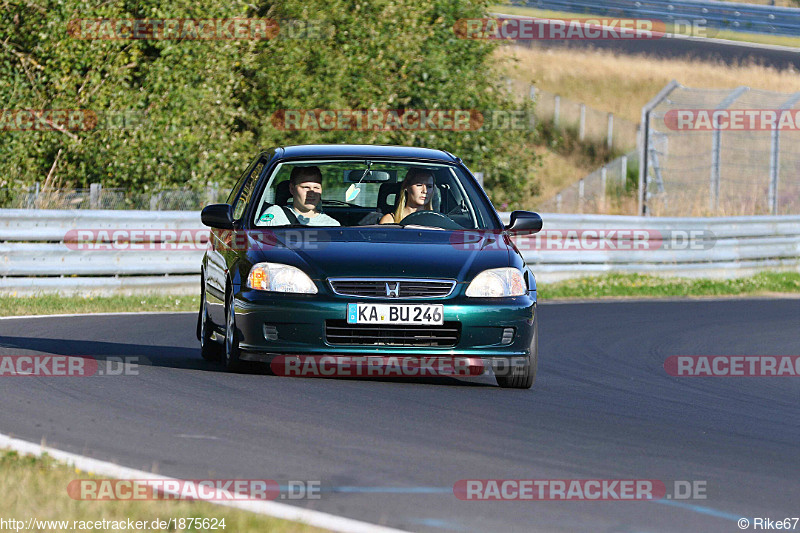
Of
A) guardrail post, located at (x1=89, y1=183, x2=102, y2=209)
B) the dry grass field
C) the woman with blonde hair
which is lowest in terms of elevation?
the dry grass field

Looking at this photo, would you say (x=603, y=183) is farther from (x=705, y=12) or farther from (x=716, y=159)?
(x=705, y=12)

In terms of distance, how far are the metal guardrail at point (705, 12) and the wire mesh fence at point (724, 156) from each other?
295 inches

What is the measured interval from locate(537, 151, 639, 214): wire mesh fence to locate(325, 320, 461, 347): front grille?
21.1 metres

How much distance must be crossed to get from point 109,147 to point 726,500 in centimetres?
1706

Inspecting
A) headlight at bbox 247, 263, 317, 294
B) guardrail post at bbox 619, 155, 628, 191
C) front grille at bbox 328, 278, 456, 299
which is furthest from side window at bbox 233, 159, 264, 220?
guardrail post at bbox 619, 155, 628, 191

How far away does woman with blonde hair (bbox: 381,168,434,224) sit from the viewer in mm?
10211

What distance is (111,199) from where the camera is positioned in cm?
2067

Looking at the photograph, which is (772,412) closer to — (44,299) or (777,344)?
(777,344)

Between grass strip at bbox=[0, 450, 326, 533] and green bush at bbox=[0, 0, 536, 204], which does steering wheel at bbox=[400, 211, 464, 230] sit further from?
green bush at bbox=[0, 0, 536, 204]

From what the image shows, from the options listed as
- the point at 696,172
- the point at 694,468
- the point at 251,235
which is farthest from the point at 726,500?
the point at 696,172

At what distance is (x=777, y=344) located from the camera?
13906 millimetres

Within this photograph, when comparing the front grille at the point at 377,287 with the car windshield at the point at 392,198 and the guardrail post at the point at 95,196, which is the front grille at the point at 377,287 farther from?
the guardrail post at the point at 95,196

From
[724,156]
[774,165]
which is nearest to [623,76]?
[724,156]

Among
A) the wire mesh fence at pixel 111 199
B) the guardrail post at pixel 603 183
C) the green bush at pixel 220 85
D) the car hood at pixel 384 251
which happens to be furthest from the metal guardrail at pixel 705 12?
the car hood at pixel 384 251
